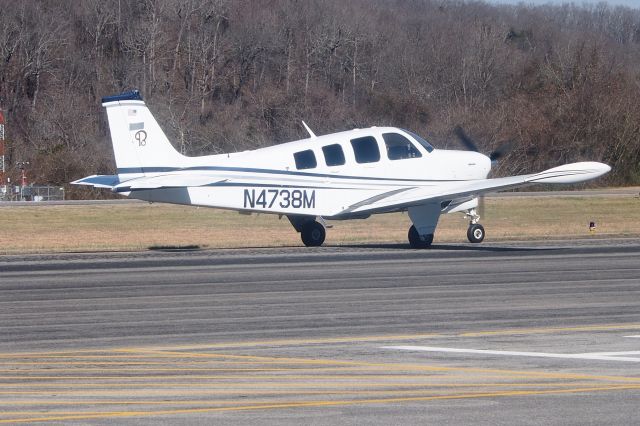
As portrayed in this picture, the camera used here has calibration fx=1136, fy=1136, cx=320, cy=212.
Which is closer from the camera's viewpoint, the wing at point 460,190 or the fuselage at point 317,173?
the fuselage at point 317,173

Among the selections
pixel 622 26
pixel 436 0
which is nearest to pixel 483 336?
pixel 436 0

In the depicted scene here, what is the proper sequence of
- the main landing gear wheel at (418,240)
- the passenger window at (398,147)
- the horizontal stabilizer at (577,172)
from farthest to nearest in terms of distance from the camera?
the passenger window at (398,147)
the main landing gear wheel at (418,240)
the horizontal stabilizer at (577,172)

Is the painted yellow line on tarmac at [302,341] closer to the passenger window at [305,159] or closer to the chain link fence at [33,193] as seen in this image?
the passenger window at [305,159]

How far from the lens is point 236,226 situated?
1471 inches

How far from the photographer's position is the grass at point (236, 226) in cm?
3044

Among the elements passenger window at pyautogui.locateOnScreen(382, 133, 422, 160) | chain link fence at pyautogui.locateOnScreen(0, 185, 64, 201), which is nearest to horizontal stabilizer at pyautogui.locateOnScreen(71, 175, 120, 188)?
passenger window at pyautogui.locateOnScreen(382, 133, 422, 160)

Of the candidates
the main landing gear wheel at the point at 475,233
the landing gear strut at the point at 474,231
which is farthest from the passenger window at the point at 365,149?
the main landing gear wheel at the point at 475,233

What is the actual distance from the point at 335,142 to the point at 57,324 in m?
11.8

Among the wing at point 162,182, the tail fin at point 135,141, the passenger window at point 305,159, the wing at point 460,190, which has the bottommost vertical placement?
the wing at point 460,190

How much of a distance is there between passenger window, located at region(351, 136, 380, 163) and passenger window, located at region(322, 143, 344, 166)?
367 mm

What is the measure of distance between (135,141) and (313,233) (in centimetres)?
487

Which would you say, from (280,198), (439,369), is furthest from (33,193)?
(439,369)

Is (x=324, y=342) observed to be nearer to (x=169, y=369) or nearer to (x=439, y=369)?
(x=439, y=369)

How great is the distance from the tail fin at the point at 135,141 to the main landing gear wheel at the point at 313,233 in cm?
373
